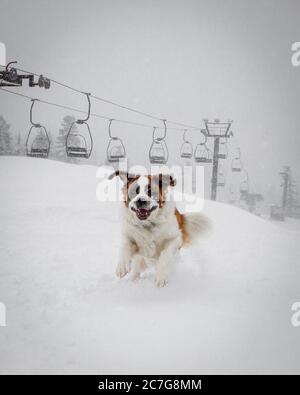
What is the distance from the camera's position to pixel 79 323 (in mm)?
3523

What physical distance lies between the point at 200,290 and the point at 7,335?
2377 millimetres

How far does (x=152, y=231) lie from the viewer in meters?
4.39

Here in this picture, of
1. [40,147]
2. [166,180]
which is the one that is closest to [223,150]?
[40,147]

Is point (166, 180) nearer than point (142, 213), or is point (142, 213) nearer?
point (142, 213)

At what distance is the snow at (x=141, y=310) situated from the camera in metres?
3.14

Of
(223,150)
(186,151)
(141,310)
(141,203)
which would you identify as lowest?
(141,310)

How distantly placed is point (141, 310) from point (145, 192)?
4.60 feet

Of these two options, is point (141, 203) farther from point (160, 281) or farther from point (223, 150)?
point (223, 150)

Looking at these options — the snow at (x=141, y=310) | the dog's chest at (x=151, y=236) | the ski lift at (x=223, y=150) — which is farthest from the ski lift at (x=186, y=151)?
the dog's chest at (x=151, y=236)

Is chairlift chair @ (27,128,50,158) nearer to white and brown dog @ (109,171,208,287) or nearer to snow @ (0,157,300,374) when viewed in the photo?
snow @ (0,157,300,374)

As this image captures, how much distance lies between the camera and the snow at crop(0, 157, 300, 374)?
3.14m

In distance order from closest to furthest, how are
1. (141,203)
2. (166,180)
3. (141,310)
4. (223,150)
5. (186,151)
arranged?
(141,310) < (141,203) < (166,180) < (186,151) < (223,150)

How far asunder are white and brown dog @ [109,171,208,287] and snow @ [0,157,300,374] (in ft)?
0.97

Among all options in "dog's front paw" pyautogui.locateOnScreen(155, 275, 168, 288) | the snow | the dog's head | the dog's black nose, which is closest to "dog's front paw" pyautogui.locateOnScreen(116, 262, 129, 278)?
the snow
